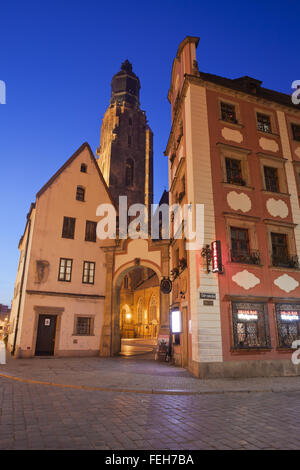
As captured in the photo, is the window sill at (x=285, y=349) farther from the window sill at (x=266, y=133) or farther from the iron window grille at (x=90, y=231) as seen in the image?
the iron window grille at (x=90, y=231)

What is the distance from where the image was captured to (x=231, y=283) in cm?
1348

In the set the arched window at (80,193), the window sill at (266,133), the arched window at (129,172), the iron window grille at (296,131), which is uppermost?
the arched window at (129,172)

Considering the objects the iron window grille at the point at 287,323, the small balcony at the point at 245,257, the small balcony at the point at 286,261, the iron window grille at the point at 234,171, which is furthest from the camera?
the iron window grille at the point at 234,171

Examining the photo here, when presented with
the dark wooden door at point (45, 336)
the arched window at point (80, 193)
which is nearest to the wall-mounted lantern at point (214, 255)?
the dark wooden door at point (45, 336)

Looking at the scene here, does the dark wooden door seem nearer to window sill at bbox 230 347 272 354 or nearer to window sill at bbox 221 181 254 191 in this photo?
window sill at bbox 230 347 272 354

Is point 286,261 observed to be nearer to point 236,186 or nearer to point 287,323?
point 287,323

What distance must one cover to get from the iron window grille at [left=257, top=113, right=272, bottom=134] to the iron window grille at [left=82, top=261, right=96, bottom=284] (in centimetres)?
1444

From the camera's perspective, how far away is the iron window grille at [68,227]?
22.0 metres

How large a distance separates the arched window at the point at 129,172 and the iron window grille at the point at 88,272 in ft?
121

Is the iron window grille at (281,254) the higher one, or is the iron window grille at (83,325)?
the iron window grille at (281,254)

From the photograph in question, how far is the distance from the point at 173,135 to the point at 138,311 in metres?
34.8

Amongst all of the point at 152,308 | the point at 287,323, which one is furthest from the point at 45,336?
the point at 152,308

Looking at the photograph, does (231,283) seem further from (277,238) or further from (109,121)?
(109,121)

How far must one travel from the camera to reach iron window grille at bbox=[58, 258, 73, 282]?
21000mm
